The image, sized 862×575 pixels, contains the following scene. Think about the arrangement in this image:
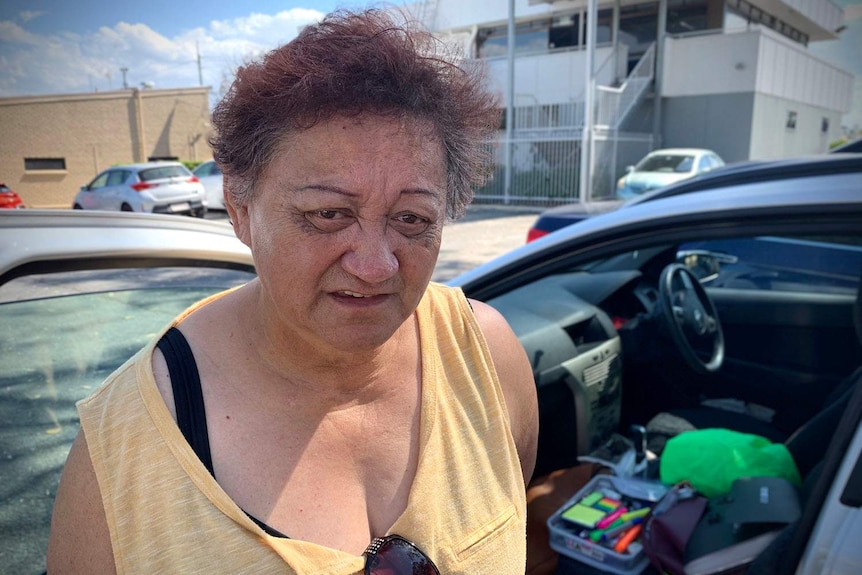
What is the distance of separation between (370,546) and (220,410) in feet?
1.22

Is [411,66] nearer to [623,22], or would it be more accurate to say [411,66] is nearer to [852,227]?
[852,227]

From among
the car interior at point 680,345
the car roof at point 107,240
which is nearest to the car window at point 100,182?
the car interior at point 680,345

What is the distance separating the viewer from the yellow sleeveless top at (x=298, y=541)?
1.09 meters

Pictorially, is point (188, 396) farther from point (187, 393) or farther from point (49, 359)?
point (49, 359)

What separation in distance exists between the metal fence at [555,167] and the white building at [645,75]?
7cm

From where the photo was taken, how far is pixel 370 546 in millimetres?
1223

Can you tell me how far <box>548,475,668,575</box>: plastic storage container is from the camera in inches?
91.8

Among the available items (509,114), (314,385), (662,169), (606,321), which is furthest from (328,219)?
(509,114)

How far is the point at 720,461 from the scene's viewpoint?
102 inches

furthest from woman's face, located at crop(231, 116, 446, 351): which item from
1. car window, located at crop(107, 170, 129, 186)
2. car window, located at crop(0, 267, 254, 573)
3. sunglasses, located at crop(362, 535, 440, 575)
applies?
car window, located at crop(107, 170, 129, 186)

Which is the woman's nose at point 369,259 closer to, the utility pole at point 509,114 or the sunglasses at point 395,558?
the sunglasses at point 395,558

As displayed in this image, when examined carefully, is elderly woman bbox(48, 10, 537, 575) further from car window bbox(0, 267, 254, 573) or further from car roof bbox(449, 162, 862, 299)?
car roof bbox(449, 162, 862, 299)

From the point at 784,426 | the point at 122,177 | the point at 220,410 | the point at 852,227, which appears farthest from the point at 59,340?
the point at 122,177

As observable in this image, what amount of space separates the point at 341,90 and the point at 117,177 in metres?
19.0
